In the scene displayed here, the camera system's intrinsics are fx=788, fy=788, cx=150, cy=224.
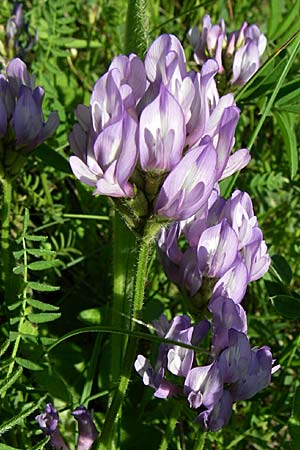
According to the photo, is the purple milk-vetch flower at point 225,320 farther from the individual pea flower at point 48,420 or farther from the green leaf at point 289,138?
the green leaf at point 289,138

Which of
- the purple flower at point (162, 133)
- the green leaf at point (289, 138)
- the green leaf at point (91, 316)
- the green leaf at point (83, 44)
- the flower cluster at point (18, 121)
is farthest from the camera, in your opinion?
the green leaf at point (83, 44)

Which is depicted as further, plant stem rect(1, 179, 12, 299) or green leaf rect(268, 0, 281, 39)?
green leaf rect(268, 0, 281, 39)

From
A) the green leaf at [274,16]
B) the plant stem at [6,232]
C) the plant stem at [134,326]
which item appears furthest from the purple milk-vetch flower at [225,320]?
the green leaf at [274,16]

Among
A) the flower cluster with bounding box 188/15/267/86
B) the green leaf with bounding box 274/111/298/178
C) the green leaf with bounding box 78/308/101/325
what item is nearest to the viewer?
the green leaf with bounding box 274/111/298/178

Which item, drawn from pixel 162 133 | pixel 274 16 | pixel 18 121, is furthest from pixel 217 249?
pixel 274 16

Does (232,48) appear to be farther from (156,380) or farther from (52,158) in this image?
(156,380)

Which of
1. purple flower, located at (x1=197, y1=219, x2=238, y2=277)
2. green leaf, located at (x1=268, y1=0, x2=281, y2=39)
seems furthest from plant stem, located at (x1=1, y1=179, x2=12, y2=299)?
green leaf, located at (x1=268, y1=0, x2=281, y2=39)

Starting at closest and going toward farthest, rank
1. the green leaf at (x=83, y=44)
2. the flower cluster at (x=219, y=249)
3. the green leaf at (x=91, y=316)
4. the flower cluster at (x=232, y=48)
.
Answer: the flower cluster at (x=219, y=249)
the green leaf at (x=91, y=316)
the flower cluster at (x=232, y=48)
the green leaf at (x=83, y=44)

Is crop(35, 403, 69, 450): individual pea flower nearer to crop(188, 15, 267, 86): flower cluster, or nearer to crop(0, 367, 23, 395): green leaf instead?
crop(0, 367, 23, 395): green leaf
